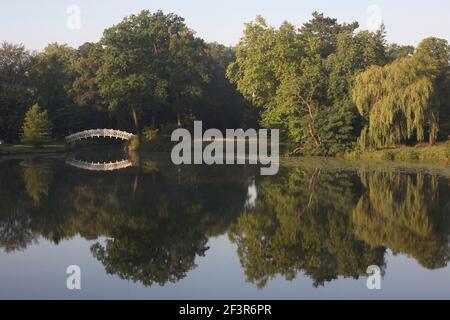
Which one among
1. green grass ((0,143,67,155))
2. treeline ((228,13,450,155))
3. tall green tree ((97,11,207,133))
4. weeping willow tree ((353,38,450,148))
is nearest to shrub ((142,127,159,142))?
tall green tree ((97,11,207,133))

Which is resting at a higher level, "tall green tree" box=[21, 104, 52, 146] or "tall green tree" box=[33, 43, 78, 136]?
"tall green tree" box=[33, 43, 78, 136]

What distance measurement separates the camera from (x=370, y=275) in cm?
1041

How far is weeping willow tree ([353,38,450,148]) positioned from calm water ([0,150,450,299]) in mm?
11613

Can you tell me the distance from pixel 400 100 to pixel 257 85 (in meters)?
14.5

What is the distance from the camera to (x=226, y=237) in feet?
45.8

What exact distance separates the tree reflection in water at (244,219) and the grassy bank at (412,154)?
29.8ft

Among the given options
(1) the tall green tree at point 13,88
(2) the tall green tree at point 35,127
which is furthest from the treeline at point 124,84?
(2) the tall green tree at point 35,127

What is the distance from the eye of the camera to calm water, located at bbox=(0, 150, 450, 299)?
9891 mm

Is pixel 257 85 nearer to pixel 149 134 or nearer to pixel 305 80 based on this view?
pixel 305 80

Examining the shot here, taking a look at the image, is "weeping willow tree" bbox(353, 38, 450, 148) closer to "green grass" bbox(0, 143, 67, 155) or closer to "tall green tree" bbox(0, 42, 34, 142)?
"green grass" bbox(0, 143, 67, 155)

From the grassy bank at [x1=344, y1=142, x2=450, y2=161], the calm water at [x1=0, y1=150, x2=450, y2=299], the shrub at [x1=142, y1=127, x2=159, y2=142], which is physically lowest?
the calm water at [x1=0, y1=150, x2=450, y2=299]

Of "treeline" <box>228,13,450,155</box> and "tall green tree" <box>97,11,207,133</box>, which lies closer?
"treeline" <box>228,13,450,155</box>

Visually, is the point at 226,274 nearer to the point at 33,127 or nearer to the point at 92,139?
the point at 33,127

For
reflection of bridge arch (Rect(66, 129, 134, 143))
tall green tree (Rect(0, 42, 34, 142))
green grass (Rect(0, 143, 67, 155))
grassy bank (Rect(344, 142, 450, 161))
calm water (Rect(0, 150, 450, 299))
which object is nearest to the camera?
calm water (Rect(0, 150, 450, 299))
